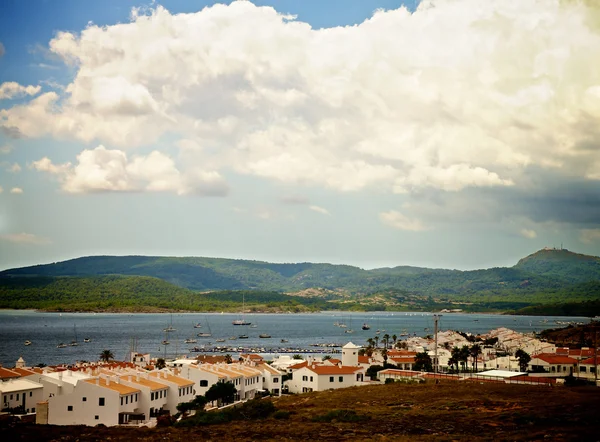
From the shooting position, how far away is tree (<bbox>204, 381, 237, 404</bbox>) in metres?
56.7

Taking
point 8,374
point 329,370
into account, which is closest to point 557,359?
point 329,370

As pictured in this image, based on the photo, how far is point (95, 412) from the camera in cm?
4741

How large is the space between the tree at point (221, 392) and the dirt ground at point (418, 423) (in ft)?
24.0

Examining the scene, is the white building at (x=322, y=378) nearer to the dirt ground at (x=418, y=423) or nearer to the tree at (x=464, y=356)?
the dirt ground at (x=418, y=423)

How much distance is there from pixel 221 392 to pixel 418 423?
22.9m

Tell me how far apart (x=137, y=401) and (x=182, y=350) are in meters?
119

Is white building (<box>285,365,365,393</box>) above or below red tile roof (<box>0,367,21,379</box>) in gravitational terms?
below

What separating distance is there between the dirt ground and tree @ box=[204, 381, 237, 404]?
7.33 meters

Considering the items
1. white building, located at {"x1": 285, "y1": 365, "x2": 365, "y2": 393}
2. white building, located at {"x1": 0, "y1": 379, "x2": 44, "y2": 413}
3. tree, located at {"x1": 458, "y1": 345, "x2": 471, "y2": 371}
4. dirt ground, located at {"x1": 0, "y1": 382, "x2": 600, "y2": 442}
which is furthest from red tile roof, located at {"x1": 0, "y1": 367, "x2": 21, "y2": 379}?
tree, located at {"x1": 458, "y1": 345, "x2": 471, "y2": 371}

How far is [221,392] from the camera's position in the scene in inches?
2255

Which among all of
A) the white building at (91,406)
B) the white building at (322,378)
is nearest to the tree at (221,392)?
the white building at (91,406)

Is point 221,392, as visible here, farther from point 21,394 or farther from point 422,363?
point 422,363

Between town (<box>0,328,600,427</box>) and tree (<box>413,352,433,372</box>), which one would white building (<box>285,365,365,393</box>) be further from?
tree (<box>413,352,433,372</box>)

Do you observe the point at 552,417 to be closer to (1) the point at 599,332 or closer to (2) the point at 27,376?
(2) the point at 27,376
